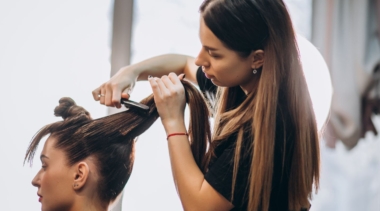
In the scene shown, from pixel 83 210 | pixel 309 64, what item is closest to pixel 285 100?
pixel 309 64

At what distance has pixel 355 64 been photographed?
7.14 feet

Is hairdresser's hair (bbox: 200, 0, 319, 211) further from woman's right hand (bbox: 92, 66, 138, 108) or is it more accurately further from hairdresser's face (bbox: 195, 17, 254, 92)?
woman's right hand (bbox: 92, 66, 138, 108)

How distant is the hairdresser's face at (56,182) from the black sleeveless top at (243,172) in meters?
0.33

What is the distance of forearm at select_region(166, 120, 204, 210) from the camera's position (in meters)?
1.12

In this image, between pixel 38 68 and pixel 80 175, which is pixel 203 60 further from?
pixel 38 68

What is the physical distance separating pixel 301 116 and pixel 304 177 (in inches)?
5.1

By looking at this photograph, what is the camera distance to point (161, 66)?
1.43 meters

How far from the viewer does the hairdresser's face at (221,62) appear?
116 cm

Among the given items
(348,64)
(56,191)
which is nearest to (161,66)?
(56,191)

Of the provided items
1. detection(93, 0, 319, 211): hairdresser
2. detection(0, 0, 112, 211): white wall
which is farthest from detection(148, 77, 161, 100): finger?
detection(0, 0, 112, 211): white wall

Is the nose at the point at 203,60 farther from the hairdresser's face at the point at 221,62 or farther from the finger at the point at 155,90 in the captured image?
the finger at the point at 155,90

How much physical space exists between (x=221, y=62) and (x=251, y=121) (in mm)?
139

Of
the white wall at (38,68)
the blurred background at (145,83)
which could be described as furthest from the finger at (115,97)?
the white wall at (38,68)

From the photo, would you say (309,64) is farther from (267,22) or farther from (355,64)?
(355,64)
